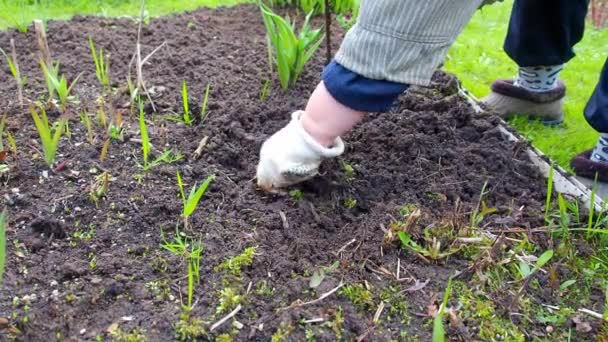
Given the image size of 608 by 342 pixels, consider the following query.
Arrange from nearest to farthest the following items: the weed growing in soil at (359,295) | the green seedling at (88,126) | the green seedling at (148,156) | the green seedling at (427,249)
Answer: the weed growing in soil at (359,295)
the green seedling at (427,249)
the green seedling at (148,156)
the green seedling at (88,126)

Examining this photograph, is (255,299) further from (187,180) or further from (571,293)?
(571,293)

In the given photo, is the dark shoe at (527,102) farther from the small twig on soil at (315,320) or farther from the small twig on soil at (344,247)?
the small twig on soil at (315,320)

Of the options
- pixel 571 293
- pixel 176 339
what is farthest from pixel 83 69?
pixel 571 293

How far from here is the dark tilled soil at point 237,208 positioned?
4.43 ft

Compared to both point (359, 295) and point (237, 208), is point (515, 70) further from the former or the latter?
point (359, 295)

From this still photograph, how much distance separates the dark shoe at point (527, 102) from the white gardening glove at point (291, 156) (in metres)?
1.22

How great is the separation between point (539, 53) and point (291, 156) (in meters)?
1.39

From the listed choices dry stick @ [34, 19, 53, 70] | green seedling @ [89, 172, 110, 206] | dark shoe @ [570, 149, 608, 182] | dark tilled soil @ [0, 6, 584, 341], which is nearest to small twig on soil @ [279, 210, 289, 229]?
dark tilled soil @ [0, 6, 584, 341]

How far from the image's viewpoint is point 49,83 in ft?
6.78

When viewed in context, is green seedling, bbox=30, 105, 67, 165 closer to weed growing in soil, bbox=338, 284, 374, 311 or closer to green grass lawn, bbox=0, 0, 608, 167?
weed growing in soil, bbox=338, 284, 374, 311

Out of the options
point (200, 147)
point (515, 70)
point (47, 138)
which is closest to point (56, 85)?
point (47, 138)

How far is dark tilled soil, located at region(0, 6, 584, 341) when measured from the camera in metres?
1.35

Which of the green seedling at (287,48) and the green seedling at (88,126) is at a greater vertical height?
the green seedling at (287,48)

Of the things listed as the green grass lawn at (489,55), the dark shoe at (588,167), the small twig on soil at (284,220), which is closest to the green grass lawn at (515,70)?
the green grass lawn at (489,55)
